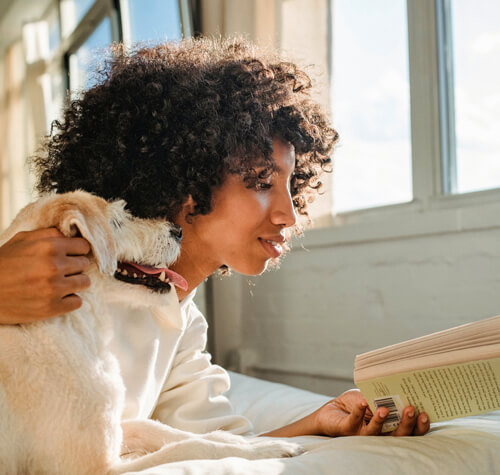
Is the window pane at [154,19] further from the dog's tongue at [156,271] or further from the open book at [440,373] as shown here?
the open book at [440,373]

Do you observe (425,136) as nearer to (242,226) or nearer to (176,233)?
(242,226)

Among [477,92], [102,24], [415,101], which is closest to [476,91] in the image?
[477,92]

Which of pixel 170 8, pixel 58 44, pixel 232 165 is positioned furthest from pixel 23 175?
pixel 232 165

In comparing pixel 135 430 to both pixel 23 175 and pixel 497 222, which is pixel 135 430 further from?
pixel 23 175

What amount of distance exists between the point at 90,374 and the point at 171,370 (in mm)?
552

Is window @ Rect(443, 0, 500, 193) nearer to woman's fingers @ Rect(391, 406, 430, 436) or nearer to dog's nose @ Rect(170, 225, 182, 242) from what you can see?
woman's fingers @ Rect(391, 406, 430, 436)

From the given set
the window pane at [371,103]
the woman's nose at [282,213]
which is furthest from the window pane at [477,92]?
the woman's nose at [282,213]

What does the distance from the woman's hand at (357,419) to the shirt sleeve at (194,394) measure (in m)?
0.24

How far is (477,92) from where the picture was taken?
1.99m

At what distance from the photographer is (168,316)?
1.19m

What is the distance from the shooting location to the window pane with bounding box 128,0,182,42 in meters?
2.91

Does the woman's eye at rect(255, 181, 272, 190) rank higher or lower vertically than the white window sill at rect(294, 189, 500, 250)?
higher

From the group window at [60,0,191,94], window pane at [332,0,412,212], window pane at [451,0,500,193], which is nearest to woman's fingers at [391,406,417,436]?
window pane at [451,0,500,193]

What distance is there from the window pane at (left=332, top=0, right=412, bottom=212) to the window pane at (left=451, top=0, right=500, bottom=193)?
200mm
